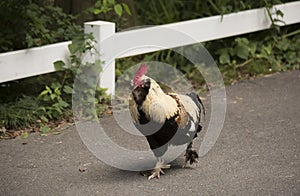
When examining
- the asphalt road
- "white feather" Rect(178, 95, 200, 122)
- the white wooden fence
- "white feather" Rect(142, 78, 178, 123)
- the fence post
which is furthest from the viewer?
the fence post

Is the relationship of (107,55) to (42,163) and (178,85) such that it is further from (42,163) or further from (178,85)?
(42,163)

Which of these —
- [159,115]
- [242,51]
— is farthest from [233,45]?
[159,115]

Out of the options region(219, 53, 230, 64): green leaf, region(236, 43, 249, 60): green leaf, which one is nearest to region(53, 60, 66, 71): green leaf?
region(219, 53, 230, 64): green leaf

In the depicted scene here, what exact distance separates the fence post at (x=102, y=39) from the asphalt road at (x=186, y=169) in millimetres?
523

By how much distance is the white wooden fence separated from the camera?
21.3 feet


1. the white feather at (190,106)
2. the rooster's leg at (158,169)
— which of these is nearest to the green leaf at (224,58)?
the white feather at (190,106)

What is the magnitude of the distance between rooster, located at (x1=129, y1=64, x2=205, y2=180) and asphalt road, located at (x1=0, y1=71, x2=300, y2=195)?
28cm

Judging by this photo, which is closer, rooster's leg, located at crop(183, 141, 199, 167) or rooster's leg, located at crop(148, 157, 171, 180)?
rooster's leg, located at crop(148, 157, 171, 180)

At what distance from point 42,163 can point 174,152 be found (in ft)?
3.64

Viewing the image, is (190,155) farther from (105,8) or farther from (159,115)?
(105,8)

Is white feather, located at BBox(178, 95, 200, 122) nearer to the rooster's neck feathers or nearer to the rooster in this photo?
the rooster

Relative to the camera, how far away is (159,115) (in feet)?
16.1

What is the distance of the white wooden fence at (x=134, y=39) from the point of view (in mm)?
6484

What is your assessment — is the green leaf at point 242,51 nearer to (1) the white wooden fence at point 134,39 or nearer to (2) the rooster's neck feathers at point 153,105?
(1) the white wooden fence at point 134,39
